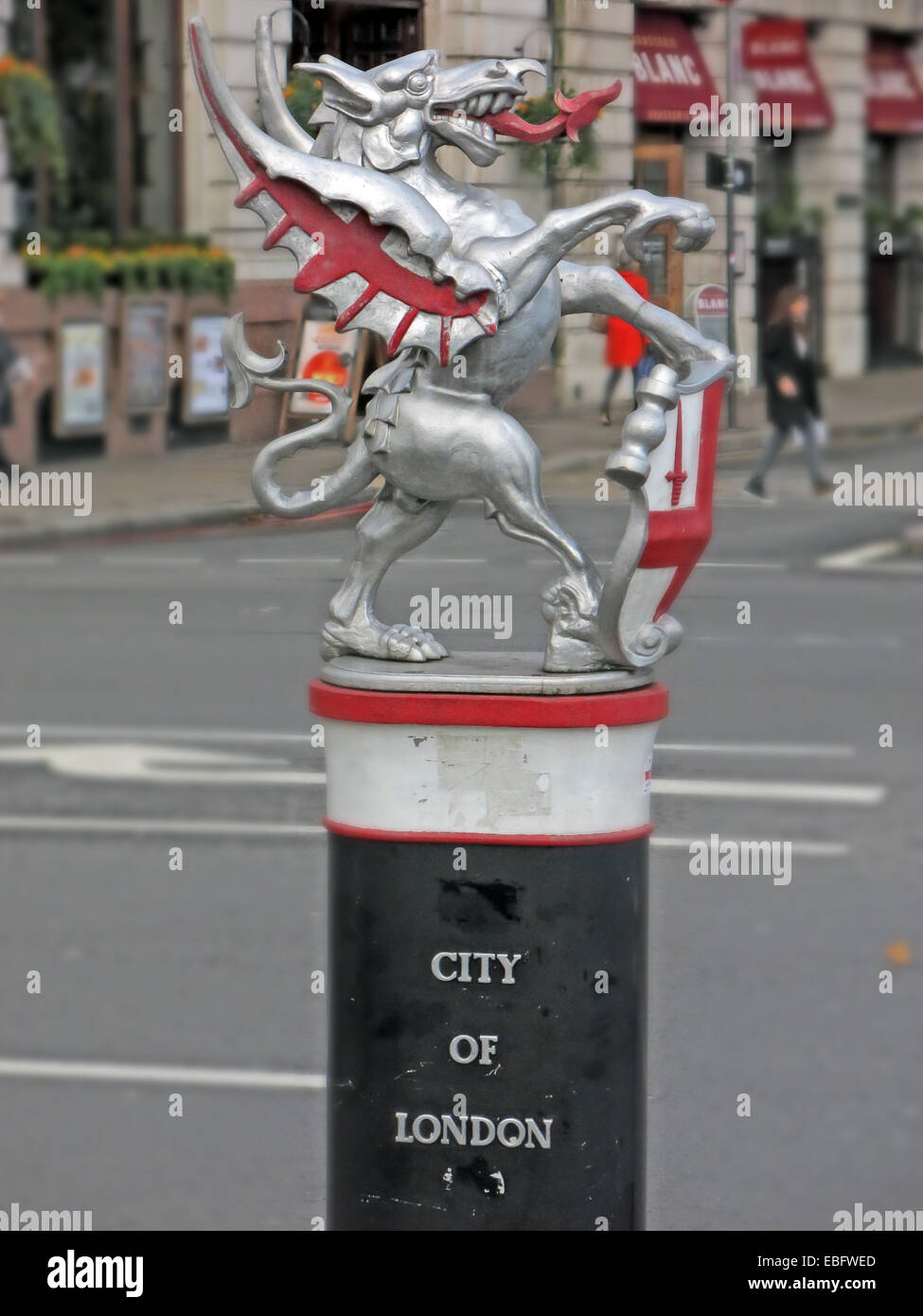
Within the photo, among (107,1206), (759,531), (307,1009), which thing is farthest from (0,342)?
(759,531)

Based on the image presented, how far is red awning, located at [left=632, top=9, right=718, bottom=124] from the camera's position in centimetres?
266

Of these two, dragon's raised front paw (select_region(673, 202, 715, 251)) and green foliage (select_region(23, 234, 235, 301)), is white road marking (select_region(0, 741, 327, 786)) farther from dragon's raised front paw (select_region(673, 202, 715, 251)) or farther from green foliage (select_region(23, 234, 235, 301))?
dragon's raised front paw (select_region(673, 202, 715, 251))

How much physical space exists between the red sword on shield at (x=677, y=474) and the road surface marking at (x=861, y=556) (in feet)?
33.8

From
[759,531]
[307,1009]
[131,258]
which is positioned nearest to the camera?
[759,531]

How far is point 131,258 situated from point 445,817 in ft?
41.1

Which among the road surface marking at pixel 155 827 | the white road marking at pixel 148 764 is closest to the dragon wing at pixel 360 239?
the road surface marking at pixel 155 827

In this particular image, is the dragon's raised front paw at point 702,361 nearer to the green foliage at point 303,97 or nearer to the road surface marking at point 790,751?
the green foliage at point 303,97

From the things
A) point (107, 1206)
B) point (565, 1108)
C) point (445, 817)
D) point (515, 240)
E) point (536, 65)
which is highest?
point (536, 65)

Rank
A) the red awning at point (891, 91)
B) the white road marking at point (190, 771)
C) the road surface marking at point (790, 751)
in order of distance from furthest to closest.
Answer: the red awning at point (891, 91), the road surface marking at point (790, 751), the white road marking at point (190, 771)

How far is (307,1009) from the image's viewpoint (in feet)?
18.5

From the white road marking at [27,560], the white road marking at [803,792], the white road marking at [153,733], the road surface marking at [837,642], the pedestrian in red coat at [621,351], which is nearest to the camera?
the pedestrian in red coat at [621,351]

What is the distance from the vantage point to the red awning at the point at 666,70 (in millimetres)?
2662
